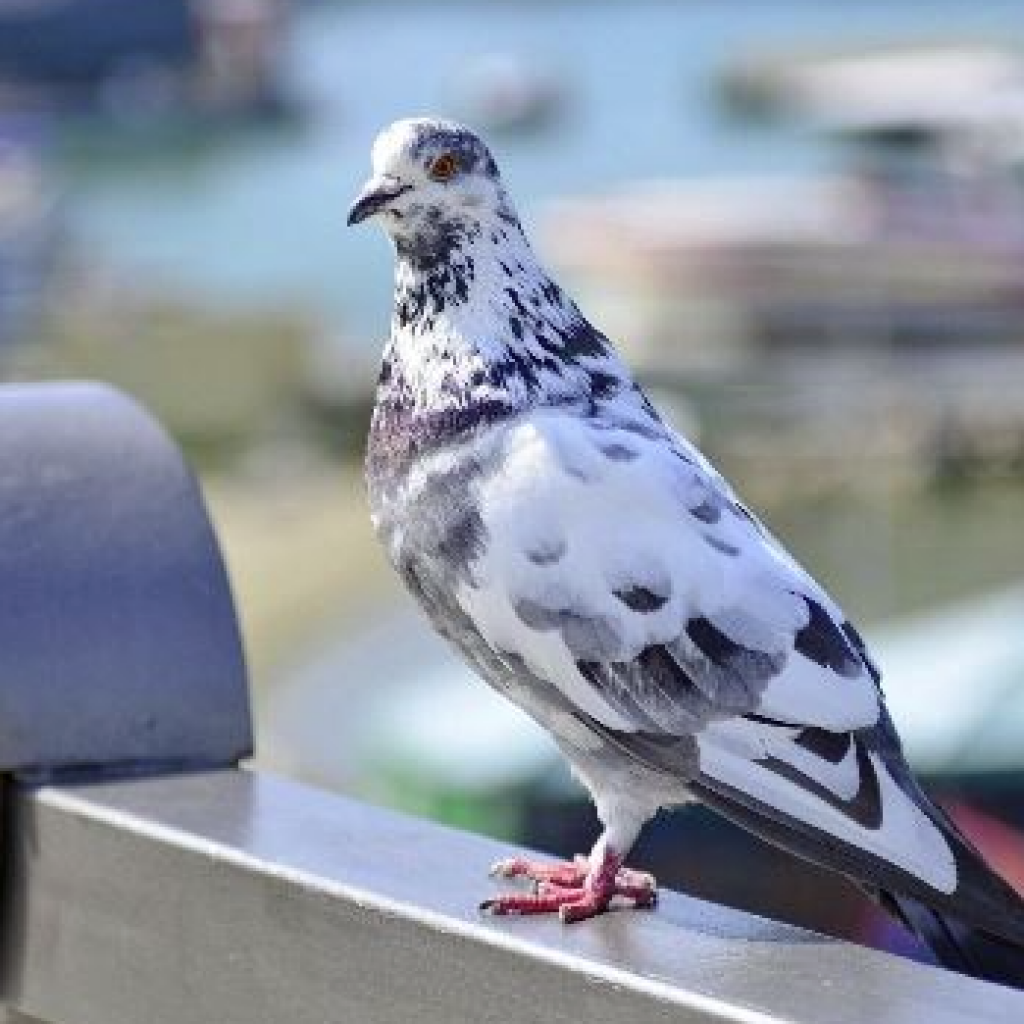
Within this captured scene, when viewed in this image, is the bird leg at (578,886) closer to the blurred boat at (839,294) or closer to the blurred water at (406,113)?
the blurred boat at (839,294)

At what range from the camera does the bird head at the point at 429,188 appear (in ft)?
10.8

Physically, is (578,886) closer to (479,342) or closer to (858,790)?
(858,790)

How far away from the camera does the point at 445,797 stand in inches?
538

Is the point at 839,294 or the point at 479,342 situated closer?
the point at 479,342

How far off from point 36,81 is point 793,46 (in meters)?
21.0

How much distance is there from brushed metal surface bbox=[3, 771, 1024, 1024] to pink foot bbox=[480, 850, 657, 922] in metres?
0.03

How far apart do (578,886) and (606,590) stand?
297mm

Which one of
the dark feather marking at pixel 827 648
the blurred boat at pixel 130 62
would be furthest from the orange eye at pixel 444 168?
the blurred boat at pixel 130 62

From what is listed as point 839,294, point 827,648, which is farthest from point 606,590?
point 839,294

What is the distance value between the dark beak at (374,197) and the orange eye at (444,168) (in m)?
0.03

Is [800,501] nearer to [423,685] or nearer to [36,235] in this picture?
[423,685]

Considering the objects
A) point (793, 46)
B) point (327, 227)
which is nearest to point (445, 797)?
point (327, 227)

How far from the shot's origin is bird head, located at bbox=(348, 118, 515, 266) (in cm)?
328

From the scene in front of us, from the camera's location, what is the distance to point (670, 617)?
10.4ft
